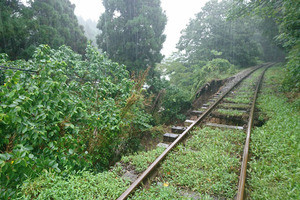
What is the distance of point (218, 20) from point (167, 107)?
17.9 metres

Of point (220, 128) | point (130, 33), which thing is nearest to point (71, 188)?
point (220, 128)

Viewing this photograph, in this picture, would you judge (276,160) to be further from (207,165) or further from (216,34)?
(216,34)

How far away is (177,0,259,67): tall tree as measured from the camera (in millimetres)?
23234

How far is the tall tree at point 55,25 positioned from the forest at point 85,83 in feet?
0.18

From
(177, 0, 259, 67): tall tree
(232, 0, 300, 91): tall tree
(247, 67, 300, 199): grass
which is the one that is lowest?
(247, 67, 300, 199): grass

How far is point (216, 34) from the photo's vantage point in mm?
23391

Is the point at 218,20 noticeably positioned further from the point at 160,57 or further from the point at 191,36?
the point at 160,57

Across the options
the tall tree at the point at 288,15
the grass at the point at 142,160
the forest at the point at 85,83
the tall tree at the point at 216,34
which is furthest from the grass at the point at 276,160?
the tall tree at the point at 216,34

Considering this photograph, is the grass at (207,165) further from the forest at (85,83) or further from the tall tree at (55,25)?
the tall tree at (55,25)

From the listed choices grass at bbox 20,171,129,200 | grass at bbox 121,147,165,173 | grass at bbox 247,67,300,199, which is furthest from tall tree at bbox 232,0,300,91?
grass at bbox 20,171,129,200

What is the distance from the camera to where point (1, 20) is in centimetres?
732

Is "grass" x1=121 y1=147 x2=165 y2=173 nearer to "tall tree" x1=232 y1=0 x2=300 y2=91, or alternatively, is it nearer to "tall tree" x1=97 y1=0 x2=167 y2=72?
"tall tree" x1=232 y1=0 x2=300 y2=91

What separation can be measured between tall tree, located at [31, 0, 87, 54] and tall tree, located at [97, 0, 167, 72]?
2018mm

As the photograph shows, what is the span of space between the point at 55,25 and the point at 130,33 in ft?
15.8
